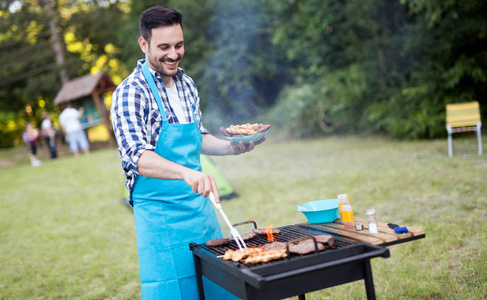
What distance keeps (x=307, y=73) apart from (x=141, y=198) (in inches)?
560

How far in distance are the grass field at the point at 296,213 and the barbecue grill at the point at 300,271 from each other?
1.66m

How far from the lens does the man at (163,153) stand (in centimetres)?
222

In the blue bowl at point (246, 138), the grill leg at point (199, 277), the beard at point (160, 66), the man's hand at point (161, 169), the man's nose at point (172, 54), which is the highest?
the man's nose at point (172, 54)

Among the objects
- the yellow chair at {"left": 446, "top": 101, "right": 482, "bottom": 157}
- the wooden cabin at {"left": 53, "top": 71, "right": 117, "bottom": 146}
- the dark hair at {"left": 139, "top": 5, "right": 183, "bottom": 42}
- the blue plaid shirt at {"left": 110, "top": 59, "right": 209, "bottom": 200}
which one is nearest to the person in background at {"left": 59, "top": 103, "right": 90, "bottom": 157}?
the wooden cabin at {"left": 53, "top": 71, "right": 117, "bottom": 146}

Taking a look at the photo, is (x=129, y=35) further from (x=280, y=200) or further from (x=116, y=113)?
(x=116, y=113)

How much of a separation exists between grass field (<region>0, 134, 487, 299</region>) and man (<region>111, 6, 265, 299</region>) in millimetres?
1675

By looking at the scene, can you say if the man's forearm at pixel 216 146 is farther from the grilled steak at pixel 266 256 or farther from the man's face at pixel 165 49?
the grilled steak at pixel 266 256

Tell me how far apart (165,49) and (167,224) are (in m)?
0.87

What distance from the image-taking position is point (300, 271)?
68.2 inches

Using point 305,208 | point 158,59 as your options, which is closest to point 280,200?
point 305,208

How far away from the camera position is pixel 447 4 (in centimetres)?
977

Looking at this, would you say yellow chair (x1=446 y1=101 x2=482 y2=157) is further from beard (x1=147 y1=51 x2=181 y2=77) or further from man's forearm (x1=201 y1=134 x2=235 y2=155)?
beard (x1=147 y1=51 x2=181 y2=77)

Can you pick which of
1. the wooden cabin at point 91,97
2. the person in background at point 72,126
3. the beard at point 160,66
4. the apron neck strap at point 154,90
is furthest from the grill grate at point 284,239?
the wooden cabin at point 91,97

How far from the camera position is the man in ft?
7.27
